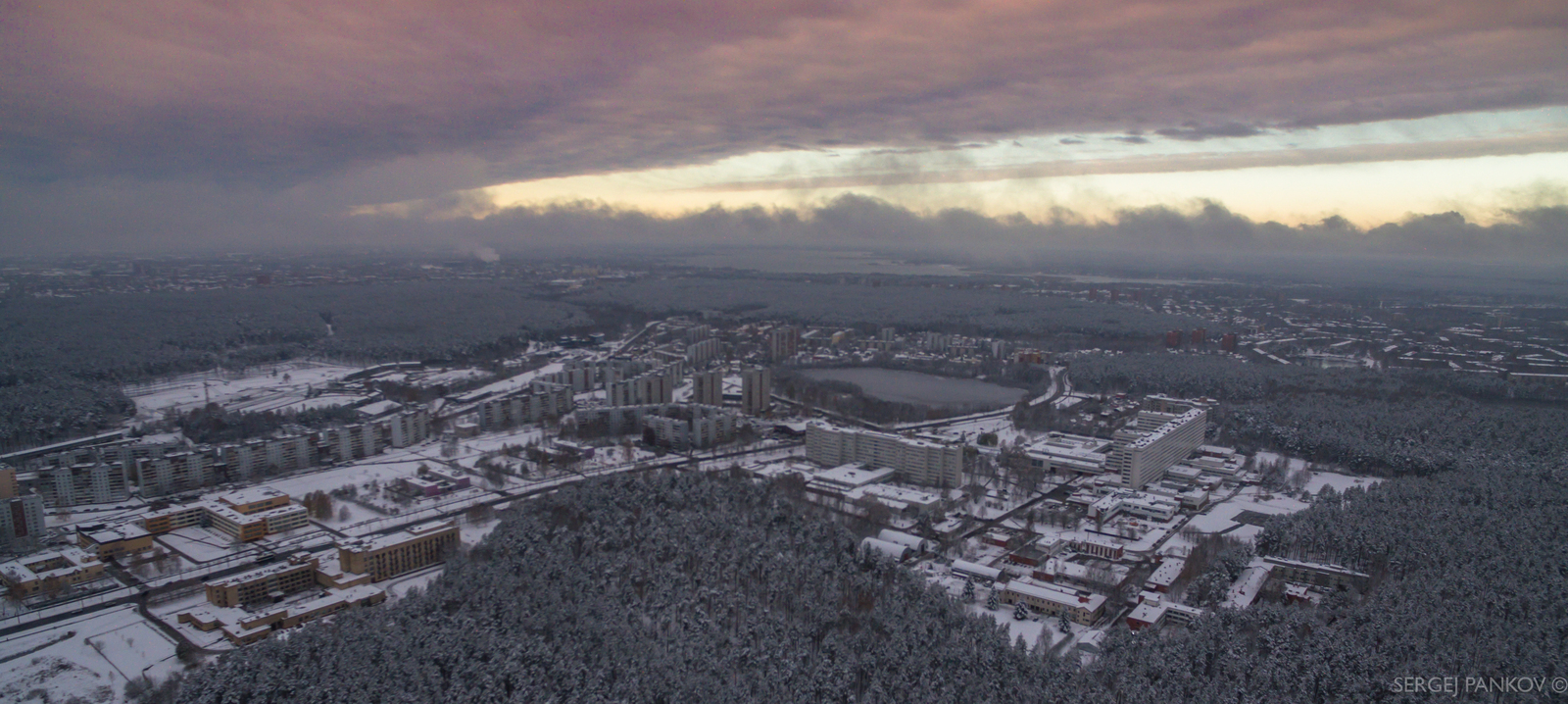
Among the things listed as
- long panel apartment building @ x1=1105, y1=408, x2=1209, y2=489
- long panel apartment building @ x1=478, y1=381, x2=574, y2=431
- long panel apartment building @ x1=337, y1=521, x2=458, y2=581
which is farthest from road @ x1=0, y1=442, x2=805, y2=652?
long panel apartment building @ x1=1105, y1=408, x2=1209, y2=489

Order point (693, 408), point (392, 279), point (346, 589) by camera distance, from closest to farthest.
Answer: point (346, 589) → point (693, 408) → point (392, 279)

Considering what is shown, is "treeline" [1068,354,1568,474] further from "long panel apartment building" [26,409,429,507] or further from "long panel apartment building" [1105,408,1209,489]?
"long panel apartment building" [26,409,429,507]

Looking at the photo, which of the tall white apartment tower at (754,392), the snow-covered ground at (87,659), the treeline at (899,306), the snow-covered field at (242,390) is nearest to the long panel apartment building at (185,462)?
the snow-covered field at (242,390)

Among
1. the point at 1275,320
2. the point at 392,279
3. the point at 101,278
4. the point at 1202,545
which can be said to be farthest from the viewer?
the point at 392,279

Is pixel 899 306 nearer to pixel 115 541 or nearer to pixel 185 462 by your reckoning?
pixel 185 462

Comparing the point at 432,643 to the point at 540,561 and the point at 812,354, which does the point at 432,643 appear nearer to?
the point at 540,561

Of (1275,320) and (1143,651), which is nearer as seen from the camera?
(1143,651)

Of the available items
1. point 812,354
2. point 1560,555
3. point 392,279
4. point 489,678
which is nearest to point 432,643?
point 489,678
